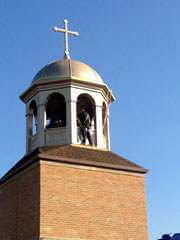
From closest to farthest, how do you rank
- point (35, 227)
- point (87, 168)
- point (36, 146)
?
point (35, 227) < point (87, 168) < point (36, 146)

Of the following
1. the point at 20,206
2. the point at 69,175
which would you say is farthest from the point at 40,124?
the point at 20,206

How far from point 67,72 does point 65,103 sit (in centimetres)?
106

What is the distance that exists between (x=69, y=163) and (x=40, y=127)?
2092 mm

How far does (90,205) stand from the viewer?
63.3 feet

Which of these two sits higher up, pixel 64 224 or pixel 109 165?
pixel 109 165

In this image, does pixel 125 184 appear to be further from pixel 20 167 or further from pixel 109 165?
pixel 20 167

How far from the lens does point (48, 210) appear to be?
18.5 metres

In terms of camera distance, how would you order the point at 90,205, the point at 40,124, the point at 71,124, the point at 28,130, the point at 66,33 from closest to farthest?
the point at 90,205 < the point at 71,124 < the point at 40,124 < the point at 28,130 < the point at 66,33

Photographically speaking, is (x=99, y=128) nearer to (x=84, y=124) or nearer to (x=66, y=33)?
(x=84, y=124)

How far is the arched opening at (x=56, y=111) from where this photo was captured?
2202 centimetres

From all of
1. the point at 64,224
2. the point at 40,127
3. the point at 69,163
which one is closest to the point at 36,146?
the point at 40,127

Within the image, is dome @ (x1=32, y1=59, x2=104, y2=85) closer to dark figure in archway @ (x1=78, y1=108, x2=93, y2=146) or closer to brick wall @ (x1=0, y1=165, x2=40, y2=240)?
dark figure in archway @ (x1=78, y1=108, x2=93, y2=146)

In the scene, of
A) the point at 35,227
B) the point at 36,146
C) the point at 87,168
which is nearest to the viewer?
the point at 35,227

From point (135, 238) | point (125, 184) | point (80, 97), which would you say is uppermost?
point (80, 97)
